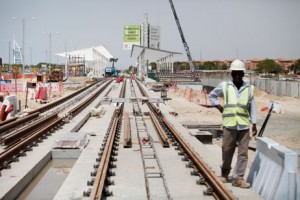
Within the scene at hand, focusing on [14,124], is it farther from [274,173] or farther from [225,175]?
[274,173]

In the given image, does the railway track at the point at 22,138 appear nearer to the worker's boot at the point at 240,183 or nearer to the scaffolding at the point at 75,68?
the worker's boot at the point at 240,183

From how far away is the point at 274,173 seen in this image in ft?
21.9

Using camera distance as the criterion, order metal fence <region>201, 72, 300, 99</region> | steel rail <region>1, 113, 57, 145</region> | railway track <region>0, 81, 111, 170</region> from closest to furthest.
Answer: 1. railway track <region>0, 81, 111, 170</region>
2. steel rail <region>1, 113, 57, 145</region>
3. metal fence <region>201, 72, 300, 99</region>

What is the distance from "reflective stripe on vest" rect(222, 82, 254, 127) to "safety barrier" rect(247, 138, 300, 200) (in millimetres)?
609

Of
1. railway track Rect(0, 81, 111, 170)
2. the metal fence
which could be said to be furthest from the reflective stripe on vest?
the metal fence

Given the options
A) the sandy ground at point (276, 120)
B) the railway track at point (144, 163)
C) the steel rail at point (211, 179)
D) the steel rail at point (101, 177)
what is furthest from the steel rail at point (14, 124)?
the sandy ground at point (276, 120)

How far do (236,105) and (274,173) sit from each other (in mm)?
1223

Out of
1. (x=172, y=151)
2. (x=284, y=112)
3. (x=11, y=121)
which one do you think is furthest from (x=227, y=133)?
(x=284, y=112)

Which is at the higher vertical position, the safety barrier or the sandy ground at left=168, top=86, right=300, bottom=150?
the safety barrier

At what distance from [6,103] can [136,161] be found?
12.1 m

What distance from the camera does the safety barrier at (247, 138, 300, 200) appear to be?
20.4 feet

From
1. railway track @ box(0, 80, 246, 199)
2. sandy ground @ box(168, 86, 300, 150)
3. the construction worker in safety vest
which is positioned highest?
the construction worker in safety vest

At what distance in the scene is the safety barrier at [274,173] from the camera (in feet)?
20.4

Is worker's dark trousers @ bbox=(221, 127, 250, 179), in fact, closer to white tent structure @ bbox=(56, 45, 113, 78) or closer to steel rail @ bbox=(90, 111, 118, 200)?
steel rail @ bbox=(90, 111, 118, 200)
